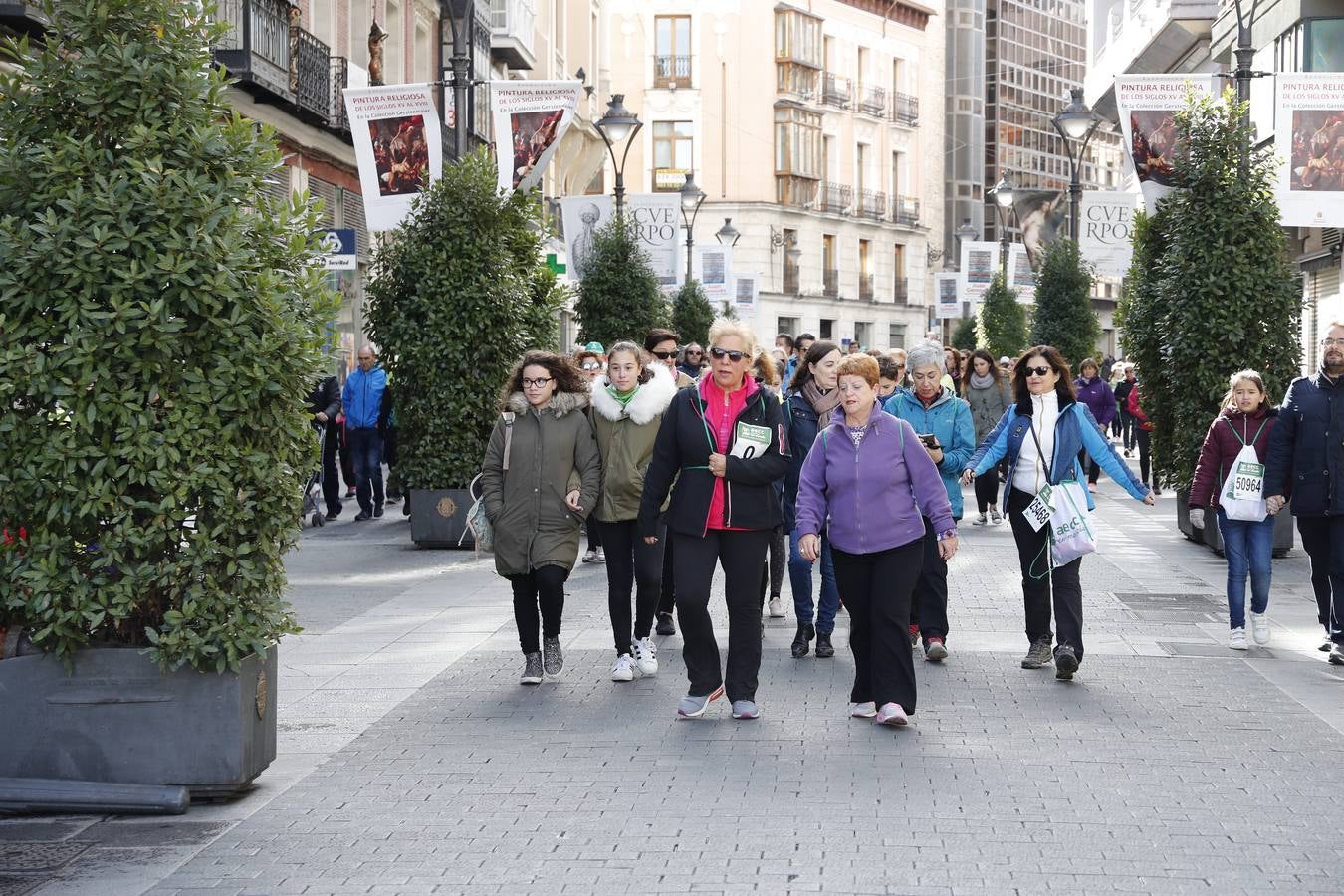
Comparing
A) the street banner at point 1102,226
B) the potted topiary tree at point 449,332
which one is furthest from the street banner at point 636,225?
the potted topiary tree at point 449,332

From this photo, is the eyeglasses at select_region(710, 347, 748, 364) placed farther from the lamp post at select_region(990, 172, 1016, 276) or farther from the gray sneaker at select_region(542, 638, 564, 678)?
the lamp post at select_region(990, 172, 1016, 276)

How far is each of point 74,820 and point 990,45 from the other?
12098cm

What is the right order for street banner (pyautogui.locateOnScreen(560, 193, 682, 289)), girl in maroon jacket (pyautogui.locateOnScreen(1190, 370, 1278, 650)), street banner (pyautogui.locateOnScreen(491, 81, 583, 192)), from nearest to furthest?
1. girl in maroon jacket (pyautogui.locateOnScreen(1190, 370, 1278, 650))
2. street banner (pyautogui.locateOnScreen(491, 81, 583, 192))
3. street banner (pyautogui.locateOnScreen(560, 193, 682, 289))

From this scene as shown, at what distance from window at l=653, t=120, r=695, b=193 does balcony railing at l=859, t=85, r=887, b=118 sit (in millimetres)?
8914

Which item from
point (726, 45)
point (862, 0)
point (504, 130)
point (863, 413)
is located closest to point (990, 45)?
point (862, 0)

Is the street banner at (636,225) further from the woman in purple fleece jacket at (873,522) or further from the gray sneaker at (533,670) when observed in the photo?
the woman in purple fleece jacket at (873,522)

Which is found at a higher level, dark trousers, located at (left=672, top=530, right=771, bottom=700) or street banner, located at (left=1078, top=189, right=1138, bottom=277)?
street banner, located at (left=1078, top=189, right=1138, bottom=277)

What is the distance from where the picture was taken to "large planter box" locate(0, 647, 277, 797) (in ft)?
24.0

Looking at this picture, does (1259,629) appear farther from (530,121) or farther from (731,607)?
(530,121)

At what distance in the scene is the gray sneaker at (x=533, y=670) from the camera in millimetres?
10258

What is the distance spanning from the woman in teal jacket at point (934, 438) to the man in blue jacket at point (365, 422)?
10636 millimetres

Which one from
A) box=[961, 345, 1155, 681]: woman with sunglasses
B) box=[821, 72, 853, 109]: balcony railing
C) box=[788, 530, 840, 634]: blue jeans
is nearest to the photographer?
box=[961, 345, 1155, 681]: woman with sunglasses

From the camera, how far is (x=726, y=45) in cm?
7588

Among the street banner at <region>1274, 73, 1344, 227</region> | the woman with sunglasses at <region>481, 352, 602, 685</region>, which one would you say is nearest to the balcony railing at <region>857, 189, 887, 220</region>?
the street banner at <region>1274, 73, 1344, 227</region>
